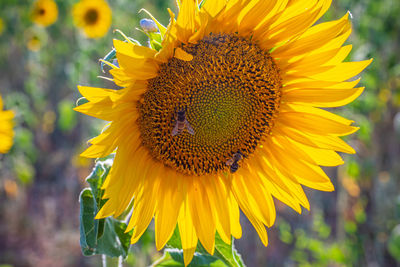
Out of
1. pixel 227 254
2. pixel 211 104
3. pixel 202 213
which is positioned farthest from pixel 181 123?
pixel 227 254

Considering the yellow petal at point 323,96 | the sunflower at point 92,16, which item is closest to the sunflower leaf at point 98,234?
the yellow petal at point 323,96

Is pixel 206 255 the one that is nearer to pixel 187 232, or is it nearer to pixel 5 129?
pixel 187 232

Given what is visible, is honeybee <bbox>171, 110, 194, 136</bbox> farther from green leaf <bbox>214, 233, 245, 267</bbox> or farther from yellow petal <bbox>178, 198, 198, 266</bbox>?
green leaf <bbox>214, 233, 245, 267</bbox>

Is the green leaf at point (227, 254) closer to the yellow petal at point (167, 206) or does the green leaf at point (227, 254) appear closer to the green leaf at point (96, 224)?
the yellow petal at point (167, 206)

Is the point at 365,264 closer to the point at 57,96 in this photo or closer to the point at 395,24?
the point at 395,24

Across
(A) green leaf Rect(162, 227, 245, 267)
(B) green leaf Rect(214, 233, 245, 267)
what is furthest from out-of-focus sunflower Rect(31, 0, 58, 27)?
(B) green leaf Rect(214, 233, 245, 267)

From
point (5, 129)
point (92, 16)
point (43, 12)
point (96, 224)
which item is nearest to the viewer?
point (96, 224)

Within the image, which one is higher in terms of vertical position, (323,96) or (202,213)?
(323,96)
